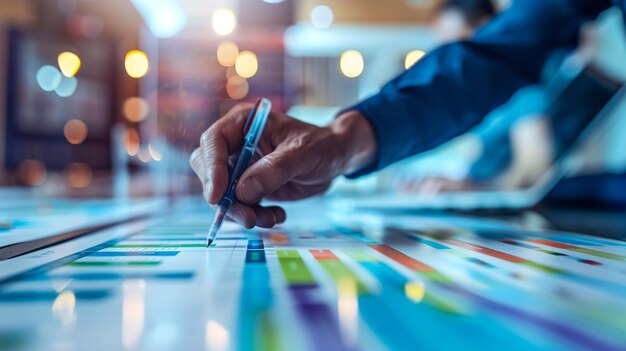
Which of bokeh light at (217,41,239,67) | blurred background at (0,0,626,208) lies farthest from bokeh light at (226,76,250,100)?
bokeh light at (217,41,239,67)

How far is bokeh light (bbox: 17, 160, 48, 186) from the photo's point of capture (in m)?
2.30

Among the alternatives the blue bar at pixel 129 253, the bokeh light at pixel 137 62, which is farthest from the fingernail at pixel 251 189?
the bokeh light at pixel 137 62

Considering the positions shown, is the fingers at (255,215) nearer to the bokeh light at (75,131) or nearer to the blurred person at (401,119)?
the blurred person at (401,119)

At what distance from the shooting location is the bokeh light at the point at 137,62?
9.08 ft

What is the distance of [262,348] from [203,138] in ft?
1.27

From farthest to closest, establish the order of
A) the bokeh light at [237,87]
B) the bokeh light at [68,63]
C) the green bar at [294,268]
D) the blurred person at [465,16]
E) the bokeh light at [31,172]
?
the bokeh light at [237,87] < the bokeh light at [68,63] < the bokeh light at [31,172] < the blurred person at [465,16] < the green bar at [294,268]

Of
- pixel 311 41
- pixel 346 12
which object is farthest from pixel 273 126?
pixel 346 12

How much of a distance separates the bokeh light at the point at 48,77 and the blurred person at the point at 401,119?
223 cm

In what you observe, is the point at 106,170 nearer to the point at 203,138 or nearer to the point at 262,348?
the point at 203,138

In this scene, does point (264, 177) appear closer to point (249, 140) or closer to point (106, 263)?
point (249, 140)

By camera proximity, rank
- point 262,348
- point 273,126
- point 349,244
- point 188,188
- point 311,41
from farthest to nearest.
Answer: point 311,41 → point 188,188 → point 273,126 → point 349,244 → point 262,348

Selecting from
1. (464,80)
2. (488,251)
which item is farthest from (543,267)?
(464,80)

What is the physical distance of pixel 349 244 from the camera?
458 mm

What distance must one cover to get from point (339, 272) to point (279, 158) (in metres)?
0.19
